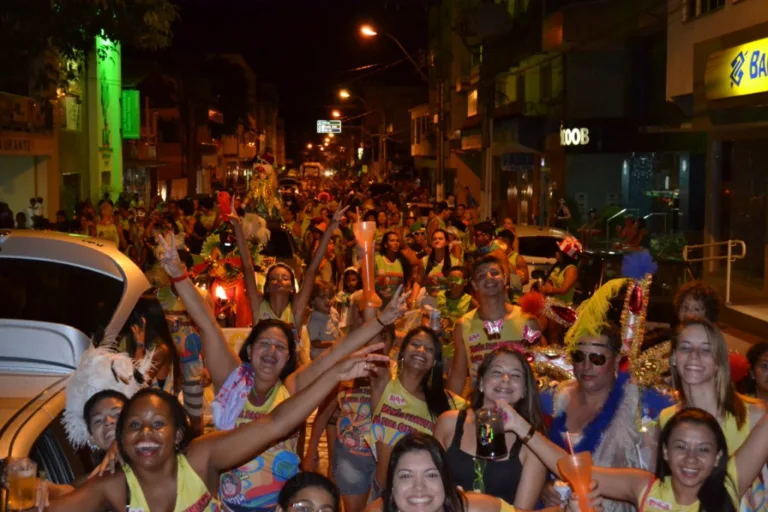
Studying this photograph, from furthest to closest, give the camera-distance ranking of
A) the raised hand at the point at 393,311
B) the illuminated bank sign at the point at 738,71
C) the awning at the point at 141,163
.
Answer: the awning at the point at 141,163
the illuminated bank sign at the point at 738,71
the raised hand at the point at 393,311

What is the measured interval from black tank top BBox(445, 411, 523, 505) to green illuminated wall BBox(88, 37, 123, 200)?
28366 millimetres

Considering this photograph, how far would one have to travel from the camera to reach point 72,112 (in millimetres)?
30906

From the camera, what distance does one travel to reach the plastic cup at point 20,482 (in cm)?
337

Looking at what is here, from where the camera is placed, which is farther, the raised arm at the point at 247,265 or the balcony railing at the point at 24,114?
the balcony railing at the point at 24,114

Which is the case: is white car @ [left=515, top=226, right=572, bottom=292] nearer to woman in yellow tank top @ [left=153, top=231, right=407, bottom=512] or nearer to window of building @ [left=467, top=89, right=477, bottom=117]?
woman in yellow tank top @ [left=153, top=231, right=407, bottom=512]

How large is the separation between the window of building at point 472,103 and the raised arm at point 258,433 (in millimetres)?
43173

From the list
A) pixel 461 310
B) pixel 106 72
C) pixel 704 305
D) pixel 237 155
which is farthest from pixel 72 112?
pixel 237 155

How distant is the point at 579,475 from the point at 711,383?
1430 millimetres

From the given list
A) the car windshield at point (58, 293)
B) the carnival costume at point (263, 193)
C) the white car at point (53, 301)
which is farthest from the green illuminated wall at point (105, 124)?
the car windshield at point (58, 293)

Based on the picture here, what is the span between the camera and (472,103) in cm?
4919

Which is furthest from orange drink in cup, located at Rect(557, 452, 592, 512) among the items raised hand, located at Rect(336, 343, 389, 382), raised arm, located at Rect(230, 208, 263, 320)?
raised arm, located at Rect(230, 208, 263, 320)

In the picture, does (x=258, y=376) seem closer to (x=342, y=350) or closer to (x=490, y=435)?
(x=342, y=350)

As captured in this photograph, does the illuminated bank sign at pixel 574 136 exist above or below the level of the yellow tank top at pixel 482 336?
above

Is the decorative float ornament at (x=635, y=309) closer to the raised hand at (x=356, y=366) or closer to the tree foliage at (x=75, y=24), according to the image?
the raised hand at (x=356, y=366)
